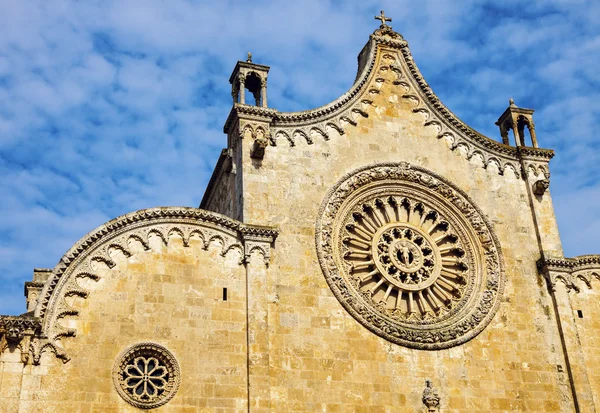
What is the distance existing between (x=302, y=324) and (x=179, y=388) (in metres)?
3.55

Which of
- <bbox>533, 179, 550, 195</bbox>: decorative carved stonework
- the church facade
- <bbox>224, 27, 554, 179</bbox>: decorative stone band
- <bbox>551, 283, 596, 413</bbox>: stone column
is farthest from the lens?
<bbox>533, 179, 550, 195</bbox>: decorative carved stonework

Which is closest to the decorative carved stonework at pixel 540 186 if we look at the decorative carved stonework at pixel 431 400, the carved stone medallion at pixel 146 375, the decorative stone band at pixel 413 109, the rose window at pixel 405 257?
the decorative stone band at pixel 413 109

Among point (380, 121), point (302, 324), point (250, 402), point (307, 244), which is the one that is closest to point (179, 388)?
point (250, 402)

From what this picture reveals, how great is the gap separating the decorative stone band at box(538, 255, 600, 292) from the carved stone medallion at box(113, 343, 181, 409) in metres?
11.2

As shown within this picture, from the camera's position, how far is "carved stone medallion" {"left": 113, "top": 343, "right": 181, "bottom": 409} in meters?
18.7

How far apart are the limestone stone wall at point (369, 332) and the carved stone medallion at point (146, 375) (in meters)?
2.46

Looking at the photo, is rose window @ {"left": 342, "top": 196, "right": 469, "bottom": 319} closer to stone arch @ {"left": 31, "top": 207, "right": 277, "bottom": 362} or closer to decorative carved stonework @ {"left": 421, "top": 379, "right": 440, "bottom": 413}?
decorative carved stonework @ {"left": 421, "top": 379, "right": 440, "bottom": 413}

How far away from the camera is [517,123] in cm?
2678

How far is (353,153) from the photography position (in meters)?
24.0

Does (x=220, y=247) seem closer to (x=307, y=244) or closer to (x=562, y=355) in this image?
(x=307, y=244)

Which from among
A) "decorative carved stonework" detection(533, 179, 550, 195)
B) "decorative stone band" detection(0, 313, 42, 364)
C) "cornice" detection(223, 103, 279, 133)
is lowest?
"decorative stone band" detection(0, 313, 42, 364)

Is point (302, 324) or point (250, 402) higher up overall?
point (302, 324)

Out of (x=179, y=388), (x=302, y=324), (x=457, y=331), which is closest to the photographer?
(x=179, y=388)

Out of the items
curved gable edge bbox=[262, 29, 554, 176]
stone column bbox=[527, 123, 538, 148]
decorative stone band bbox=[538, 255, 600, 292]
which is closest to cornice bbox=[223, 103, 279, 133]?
curved gable edge bbox=[262, 29, 554, 176]
